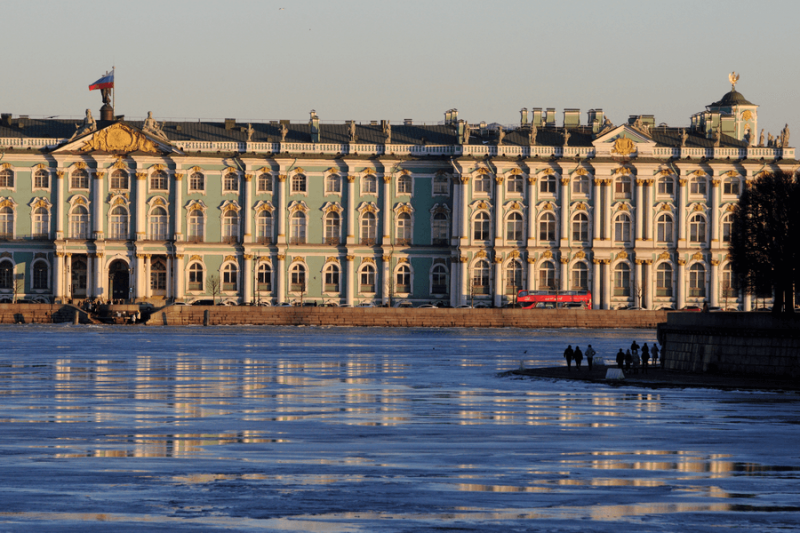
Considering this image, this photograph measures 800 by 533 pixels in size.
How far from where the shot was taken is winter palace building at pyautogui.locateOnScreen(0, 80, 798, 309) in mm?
110812

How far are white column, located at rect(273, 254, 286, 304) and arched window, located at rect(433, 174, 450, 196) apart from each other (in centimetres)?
1386

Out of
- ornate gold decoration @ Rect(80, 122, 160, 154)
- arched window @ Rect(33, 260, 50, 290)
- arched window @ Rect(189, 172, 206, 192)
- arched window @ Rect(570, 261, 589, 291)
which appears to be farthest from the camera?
arched window @ Rect(570, 261, 589, 291)

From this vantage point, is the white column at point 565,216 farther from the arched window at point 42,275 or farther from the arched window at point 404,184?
the arched window at point 42,275

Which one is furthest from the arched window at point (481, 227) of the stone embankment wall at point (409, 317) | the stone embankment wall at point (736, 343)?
the stone embankment wall at point (736, 343)

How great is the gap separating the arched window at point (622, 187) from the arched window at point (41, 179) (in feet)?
154

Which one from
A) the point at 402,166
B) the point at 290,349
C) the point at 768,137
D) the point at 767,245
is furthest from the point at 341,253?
the point at 767,245

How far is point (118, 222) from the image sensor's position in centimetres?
11175

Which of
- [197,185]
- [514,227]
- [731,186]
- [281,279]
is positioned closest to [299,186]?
[281,279]

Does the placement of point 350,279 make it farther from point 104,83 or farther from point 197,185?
point 104,83

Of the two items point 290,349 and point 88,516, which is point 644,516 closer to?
point 88,516

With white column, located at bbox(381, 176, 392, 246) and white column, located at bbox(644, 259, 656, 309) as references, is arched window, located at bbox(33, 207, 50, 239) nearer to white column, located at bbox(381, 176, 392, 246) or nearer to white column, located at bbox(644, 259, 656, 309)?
white column, located at bbox(381, 176, 392, 246)

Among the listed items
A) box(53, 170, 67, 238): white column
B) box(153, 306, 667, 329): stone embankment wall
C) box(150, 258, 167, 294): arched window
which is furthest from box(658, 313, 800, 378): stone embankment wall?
box(53, 170, 67, 238): white column

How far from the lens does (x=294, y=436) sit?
27875 mm

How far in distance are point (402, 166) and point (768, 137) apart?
1273 inches
